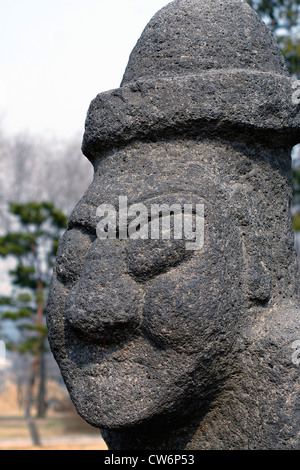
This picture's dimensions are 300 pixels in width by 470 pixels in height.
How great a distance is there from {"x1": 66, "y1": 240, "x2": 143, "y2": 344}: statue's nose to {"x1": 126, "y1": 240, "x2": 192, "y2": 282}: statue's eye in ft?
0.15

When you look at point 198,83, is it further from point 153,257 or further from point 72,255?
point 72,255

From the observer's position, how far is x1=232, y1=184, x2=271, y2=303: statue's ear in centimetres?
216

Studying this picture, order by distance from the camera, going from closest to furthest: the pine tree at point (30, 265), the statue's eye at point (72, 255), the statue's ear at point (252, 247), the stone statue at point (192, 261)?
the stone statue at point (192, 261)
the statue's ear at point (252, 247)
the statue's eye at point (72, 255)
the pine tree at point (30, 265)

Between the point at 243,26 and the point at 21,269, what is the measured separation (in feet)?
28.2

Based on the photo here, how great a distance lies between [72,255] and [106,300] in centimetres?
31

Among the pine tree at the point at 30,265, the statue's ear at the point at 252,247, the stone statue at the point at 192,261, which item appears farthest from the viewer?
the pine tree at the point at 30,265

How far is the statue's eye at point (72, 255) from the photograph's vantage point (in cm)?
226

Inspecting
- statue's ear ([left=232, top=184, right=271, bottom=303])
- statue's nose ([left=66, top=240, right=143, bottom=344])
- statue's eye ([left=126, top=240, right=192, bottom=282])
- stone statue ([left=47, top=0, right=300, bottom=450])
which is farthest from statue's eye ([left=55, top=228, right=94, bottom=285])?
statue's ear ([left=232, top=184, right=271, bottom=303])

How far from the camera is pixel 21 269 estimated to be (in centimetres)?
1037

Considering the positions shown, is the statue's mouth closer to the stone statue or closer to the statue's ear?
the stone statue

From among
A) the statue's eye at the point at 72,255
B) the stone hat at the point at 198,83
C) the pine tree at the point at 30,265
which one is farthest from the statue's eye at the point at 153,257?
the pine tree at the point at 30,265

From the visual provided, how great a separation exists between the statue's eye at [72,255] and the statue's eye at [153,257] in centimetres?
A: 26

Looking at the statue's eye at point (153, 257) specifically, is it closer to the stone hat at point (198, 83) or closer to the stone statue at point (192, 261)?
the stone statue at point (192, 261)
